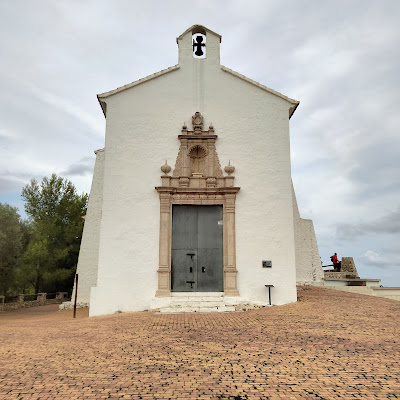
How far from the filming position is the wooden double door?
510 inches

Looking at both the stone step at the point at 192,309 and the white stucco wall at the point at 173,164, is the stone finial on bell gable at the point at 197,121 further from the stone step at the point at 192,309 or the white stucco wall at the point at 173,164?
the stone step at the point at 192,309

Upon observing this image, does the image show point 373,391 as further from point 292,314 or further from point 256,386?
point 292,314

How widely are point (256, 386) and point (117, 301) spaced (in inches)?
321

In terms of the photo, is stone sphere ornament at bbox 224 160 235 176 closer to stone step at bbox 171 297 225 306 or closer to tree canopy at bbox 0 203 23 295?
stone step at bbox 171 297 225 306

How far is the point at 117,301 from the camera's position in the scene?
12547 millimetres

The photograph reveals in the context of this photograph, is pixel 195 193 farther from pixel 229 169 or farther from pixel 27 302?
pixel 27 302

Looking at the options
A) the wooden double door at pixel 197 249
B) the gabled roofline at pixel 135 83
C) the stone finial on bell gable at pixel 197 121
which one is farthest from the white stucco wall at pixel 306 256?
the gabled roofline at pixel 135 83

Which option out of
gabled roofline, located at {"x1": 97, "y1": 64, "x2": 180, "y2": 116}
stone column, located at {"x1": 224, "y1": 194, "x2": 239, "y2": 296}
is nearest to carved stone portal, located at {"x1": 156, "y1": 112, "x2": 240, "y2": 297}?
stone column, located at {"x1": 224, "y1": 194, "x2": 239, "y2": 296}

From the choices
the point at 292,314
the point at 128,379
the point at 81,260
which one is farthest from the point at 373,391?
the point at 81,260

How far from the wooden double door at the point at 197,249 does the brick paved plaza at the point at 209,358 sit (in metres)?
2.71

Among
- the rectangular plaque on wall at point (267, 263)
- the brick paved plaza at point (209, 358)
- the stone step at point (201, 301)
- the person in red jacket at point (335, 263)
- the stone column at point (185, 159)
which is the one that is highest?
the stone column at point (185, 159)

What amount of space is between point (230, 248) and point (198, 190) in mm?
2355

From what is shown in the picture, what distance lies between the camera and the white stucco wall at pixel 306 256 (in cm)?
1889

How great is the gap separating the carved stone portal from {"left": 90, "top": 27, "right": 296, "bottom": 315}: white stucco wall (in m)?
0.24
